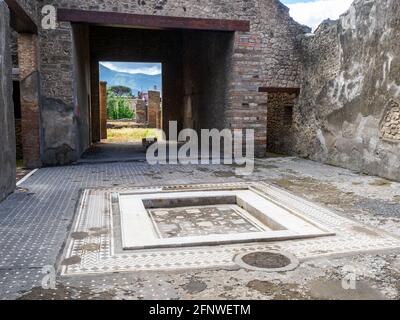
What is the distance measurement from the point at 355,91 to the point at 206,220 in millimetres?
4596

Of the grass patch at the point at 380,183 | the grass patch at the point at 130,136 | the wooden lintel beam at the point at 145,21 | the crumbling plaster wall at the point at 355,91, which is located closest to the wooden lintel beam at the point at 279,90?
the crumbling plaster wall at the point at 355,91

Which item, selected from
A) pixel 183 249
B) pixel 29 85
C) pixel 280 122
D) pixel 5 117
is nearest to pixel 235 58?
pixel 280 122

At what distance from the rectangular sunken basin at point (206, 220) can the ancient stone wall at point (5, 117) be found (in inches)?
60.8

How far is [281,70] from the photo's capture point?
9883mm

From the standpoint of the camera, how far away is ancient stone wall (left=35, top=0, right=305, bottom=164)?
8.22 meters

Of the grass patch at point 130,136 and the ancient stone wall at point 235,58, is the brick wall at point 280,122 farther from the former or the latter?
the grass patch at point 130,136

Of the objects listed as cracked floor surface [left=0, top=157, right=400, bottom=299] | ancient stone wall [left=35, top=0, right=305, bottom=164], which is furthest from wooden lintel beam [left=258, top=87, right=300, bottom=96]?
cracked floor surface [left=0, top=157, right=400, bottom=299]

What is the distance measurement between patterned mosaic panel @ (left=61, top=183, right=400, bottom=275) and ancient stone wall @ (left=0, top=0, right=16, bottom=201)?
4.93ft

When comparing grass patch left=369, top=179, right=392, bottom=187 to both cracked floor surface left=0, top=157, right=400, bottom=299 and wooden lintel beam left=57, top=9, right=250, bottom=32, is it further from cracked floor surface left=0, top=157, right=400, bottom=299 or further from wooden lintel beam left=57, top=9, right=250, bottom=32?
wooden lintel beam left=57, top=9, right=250, bottom=32

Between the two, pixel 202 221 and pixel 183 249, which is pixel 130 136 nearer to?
pixel 202 221

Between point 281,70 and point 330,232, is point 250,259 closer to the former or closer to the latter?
point 330,232

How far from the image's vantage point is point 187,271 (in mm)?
2830

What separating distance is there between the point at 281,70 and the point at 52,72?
5320mm

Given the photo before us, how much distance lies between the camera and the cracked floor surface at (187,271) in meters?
2.47
